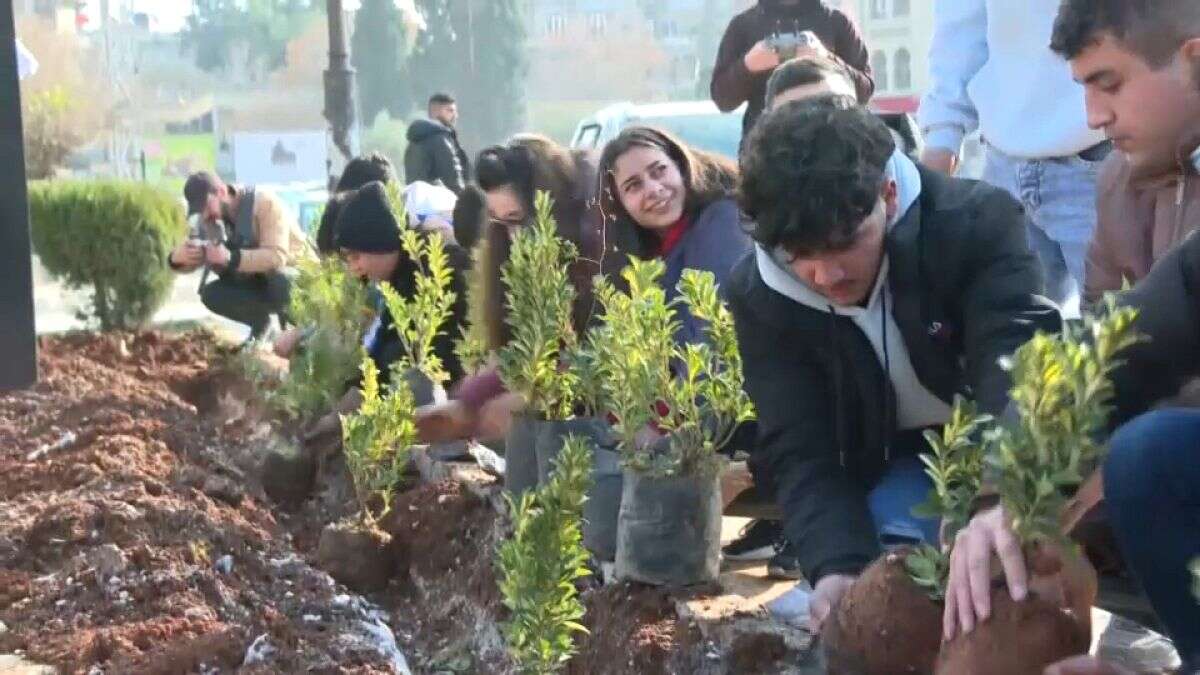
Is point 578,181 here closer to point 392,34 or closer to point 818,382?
point 818,382

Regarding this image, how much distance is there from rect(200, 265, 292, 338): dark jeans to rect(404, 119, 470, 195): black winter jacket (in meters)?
1.48

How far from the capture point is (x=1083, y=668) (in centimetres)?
205

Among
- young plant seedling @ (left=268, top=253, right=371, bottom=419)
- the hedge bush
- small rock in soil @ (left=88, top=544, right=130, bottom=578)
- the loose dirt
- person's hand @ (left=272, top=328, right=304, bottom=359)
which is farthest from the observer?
the hedge bush

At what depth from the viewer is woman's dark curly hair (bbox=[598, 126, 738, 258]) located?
414 cm

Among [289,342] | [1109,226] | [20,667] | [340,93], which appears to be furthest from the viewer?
[340,93]

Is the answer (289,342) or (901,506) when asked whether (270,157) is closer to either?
(289,342)

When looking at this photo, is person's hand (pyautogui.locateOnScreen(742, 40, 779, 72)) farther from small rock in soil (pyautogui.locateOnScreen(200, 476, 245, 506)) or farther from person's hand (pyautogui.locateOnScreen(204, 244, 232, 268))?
person's hand (pyautogui.locateOnScreen(204, 244, 232, 268))

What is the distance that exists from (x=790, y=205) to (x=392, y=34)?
38.0m

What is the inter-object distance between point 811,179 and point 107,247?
27.3 ft

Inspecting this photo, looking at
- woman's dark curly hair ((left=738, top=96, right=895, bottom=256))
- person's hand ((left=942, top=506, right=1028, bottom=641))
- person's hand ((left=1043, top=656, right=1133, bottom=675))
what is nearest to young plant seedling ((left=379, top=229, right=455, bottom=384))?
woman's dark curly hair ((left=738, top=96, right=895, bottom=256))

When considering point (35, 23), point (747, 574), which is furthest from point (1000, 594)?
point (35, 23)

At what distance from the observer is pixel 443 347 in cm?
568

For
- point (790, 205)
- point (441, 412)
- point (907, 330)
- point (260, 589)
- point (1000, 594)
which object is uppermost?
point (790, 205)

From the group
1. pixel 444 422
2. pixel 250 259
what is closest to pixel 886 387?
pixel 444 422
